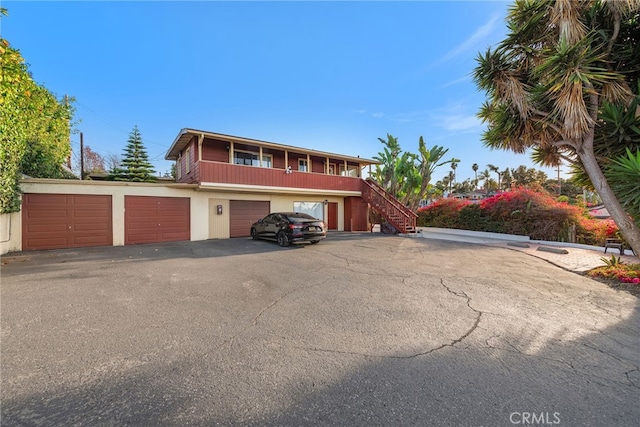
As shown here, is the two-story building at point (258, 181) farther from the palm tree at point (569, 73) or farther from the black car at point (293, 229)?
the palm tree at point (569, 73)

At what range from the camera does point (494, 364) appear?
2695 millimetres

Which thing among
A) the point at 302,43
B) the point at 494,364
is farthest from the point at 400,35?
the point at 494,364

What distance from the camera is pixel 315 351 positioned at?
292cm

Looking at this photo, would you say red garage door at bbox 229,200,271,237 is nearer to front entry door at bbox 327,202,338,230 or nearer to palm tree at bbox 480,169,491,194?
front entry door at bbox 327,202,338,230

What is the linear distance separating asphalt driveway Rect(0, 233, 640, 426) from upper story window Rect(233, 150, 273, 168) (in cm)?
1022

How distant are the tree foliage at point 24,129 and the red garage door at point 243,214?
795 cm

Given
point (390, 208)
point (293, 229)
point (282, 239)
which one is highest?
point (390, 208)

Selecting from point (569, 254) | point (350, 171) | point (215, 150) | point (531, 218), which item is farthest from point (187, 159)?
point (531, 218)

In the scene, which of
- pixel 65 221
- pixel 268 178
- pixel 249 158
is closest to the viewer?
pixel 65 221

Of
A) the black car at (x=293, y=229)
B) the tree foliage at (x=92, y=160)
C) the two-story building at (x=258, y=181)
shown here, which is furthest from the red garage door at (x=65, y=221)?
the tree foliage at (x=92, y=160)

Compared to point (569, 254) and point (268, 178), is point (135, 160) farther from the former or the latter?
point (569, 254)

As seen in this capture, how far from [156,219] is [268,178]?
18.8 feet

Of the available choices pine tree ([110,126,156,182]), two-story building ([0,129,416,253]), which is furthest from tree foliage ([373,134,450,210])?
pine tree ([110,126,156,182])

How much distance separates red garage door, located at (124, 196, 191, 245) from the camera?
1154cm
